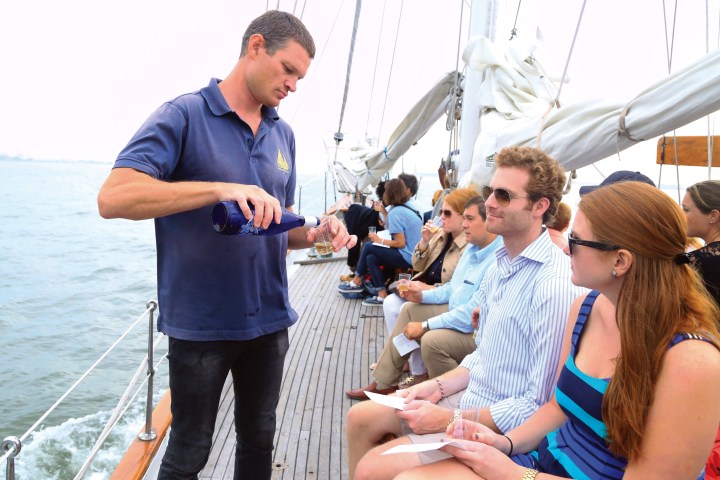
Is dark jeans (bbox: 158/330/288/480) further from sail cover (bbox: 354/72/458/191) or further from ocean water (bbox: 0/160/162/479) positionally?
sail cover (bbox: 354/72/458/191)

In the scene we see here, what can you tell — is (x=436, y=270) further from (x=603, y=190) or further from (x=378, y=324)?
(x=603, y=190)

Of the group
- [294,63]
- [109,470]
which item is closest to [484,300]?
[294,63]

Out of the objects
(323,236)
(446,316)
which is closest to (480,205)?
(446,316)

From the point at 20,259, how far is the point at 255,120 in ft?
78.1

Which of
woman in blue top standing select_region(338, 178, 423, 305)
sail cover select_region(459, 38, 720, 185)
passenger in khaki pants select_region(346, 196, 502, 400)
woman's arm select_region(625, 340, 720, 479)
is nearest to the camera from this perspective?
woman's arm select_region(625, 340, 720, 479)

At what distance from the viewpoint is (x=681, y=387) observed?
3.72ft

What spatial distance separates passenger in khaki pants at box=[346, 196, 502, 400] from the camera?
9.05 ft

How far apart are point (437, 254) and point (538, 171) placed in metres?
1.96

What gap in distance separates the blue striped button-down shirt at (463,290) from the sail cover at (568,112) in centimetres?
67

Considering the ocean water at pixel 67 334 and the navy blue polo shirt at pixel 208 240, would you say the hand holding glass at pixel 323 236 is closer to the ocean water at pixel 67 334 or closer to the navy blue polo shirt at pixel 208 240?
the navy blue polo shirt at pixel 208 240

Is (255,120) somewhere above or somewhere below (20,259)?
above

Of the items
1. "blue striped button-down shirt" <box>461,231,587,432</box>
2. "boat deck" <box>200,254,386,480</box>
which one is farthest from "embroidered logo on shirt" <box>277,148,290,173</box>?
"boat deck" <box>200,254,386,480</box>

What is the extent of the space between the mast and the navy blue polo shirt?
307 centimetres

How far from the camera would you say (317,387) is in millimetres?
3496
